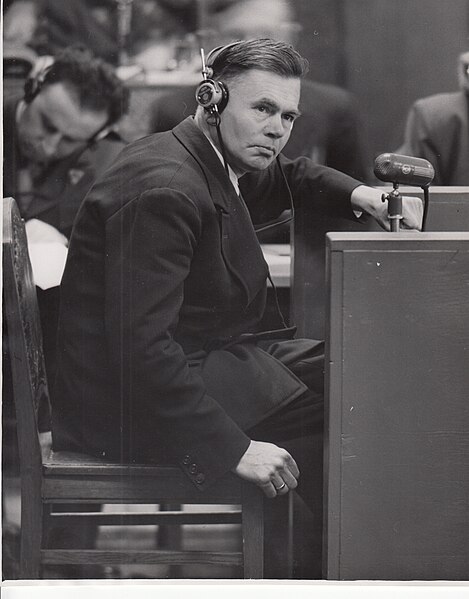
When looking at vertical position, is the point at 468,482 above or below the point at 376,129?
below

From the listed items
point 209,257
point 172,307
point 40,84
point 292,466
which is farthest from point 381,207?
point 40,84

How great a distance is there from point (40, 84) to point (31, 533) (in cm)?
113

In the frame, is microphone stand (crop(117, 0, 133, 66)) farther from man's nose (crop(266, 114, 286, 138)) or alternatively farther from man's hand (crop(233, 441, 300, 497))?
man's hand (crop(233, 441, 300, 497))

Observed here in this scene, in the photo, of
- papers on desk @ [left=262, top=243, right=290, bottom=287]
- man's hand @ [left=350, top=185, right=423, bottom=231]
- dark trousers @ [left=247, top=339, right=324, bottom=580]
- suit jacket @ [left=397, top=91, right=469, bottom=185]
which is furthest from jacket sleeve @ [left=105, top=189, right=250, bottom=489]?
suit jacket @ [left=397, top=91, right=469, bottom=185]

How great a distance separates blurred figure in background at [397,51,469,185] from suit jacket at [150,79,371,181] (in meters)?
0.12

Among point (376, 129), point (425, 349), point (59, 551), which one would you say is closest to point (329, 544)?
point (425, 349)

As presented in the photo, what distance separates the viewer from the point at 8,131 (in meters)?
2.39

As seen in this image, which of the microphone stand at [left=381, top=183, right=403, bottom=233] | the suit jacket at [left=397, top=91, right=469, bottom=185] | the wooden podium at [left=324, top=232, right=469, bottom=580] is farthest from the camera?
the suit jacket at [left=397, top=91, right=469, bottom=185]

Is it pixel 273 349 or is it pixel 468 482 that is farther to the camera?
pixel 273 349

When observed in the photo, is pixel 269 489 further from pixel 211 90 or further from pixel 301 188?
pixel 211 90

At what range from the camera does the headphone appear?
2.35 meters

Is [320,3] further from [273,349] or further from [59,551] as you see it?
[59,551]

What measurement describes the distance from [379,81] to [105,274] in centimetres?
84

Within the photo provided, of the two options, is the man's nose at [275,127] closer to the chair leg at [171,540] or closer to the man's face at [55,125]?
the man's face at [55,125]
